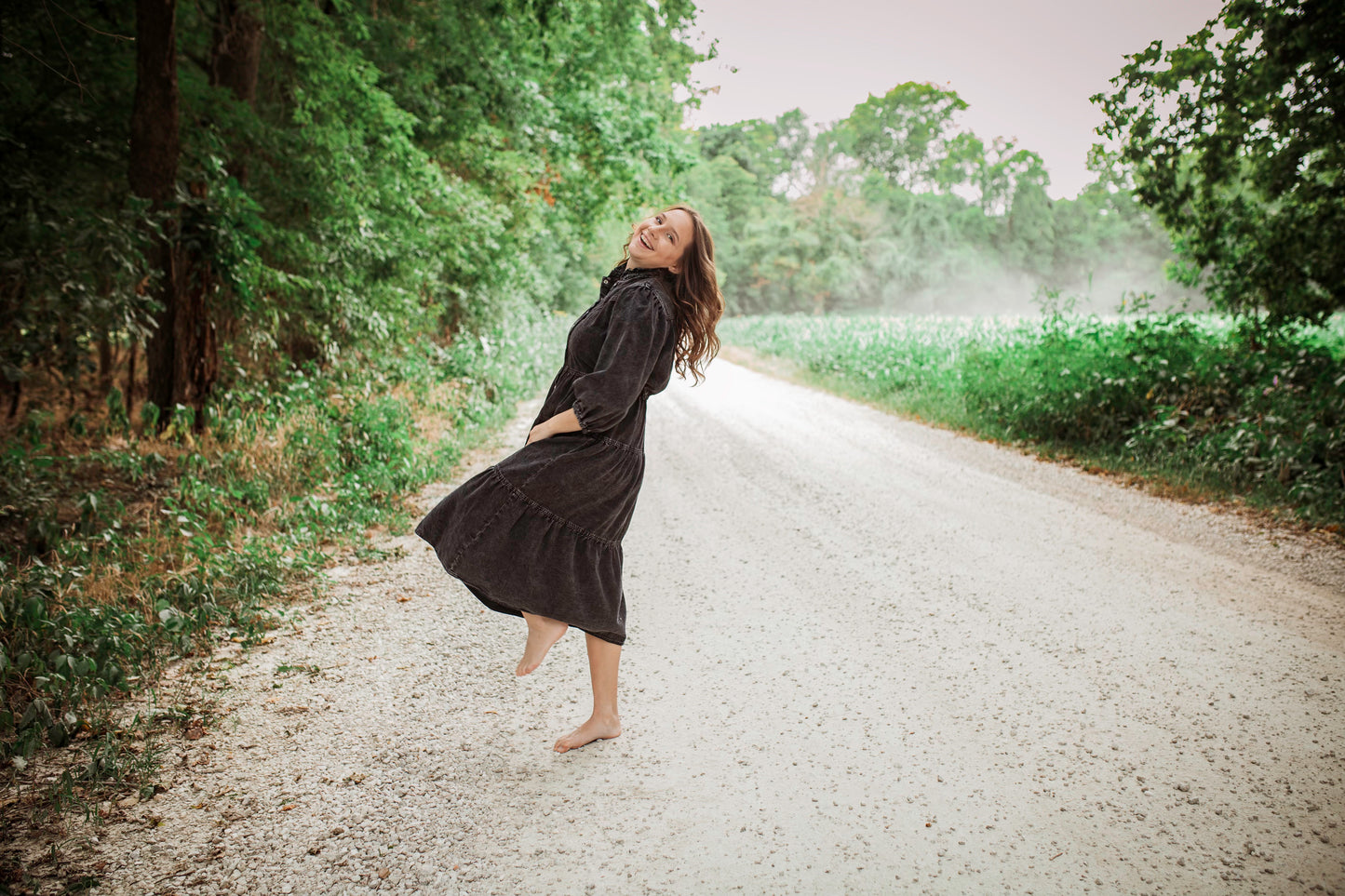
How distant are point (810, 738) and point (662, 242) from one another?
1.95 metres

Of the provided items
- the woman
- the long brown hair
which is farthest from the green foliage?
the long brown hair

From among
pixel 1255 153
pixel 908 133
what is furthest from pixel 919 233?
pixel 1255 153

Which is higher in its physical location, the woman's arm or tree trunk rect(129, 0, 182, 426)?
tree trunk rect(129, 0, 182, 426)

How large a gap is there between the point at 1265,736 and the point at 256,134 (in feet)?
28.3

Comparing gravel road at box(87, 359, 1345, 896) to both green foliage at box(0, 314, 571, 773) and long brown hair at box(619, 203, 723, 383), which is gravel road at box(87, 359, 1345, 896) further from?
long brown hair at box(619, 203, 723, 383)

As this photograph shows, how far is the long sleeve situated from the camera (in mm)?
2553

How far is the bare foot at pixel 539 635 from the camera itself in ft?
9.20

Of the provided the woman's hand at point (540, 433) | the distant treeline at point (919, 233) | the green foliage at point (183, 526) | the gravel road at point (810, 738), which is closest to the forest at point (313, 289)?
the green foliage at point (183, 526)

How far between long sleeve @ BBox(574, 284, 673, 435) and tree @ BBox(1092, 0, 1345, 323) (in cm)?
773

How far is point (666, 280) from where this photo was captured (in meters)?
2.81

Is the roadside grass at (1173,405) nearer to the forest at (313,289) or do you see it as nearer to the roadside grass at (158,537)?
the forest at (313,289)

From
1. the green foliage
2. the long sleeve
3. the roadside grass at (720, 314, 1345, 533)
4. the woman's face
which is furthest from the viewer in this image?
the roadside grass at (720, 314, 1345, 533)

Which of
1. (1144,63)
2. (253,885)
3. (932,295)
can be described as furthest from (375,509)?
(932,295)

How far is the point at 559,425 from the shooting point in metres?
2.62
